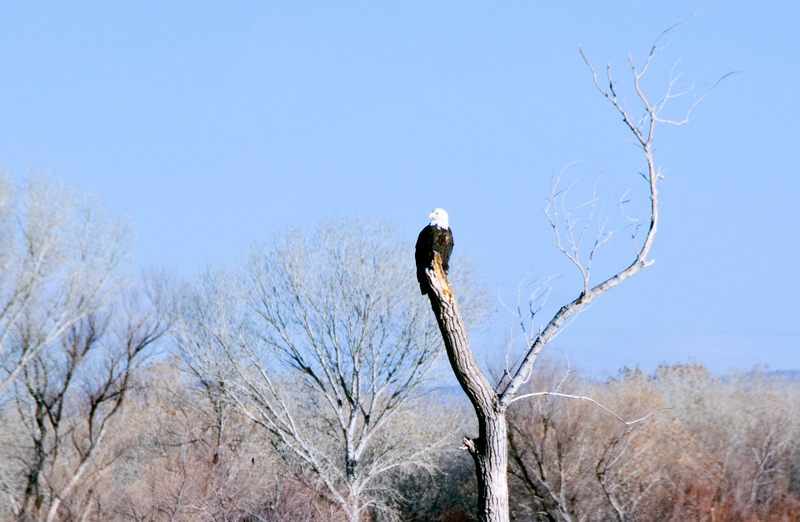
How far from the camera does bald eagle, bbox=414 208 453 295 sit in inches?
196

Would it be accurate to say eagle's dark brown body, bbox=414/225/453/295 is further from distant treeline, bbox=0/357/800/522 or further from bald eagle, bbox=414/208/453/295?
distant treeline, bbox=0/357/800/522

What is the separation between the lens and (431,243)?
5297 mm

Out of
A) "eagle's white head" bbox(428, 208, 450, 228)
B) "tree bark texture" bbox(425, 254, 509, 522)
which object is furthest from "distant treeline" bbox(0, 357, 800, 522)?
"tree bark texture" bbox(425, 254, 509, 522)

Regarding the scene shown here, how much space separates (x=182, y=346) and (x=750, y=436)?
16467 millimetres

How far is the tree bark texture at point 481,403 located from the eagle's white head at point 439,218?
1.15 metres

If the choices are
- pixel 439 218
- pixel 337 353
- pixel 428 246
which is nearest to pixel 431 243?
pixel 428 246

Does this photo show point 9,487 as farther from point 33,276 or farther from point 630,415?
point 630,415

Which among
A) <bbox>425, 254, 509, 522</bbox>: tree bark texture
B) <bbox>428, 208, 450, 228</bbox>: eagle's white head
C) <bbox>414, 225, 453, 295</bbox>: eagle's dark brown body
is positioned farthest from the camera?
<bbox>428, 208, 450, 228</bbox>: eagle's white head

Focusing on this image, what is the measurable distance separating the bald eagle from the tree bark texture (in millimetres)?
130

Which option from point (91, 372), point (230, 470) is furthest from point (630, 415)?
point (91, 372)

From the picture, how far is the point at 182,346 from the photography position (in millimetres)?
22016

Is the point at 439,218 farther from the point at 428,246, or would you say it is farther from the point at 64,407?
the point at 64,407

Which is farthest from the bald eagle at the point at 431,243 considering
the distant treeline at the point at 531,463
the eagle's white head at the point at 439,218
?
the distant treeline at the point at 531,463

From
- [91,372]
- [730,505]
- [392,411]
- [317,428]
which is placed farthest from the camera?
[91,372]
